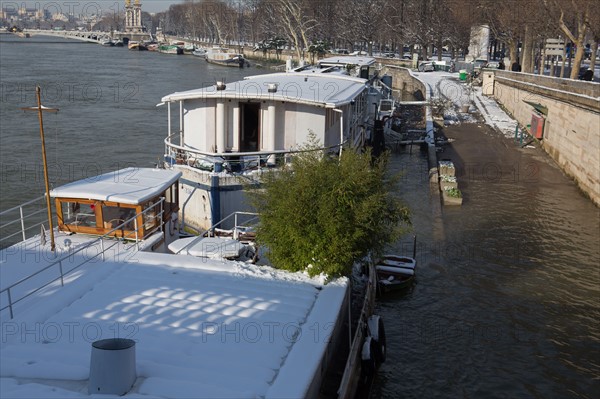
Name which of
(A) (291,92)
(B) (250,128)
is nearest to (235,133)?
(B) (250,128)

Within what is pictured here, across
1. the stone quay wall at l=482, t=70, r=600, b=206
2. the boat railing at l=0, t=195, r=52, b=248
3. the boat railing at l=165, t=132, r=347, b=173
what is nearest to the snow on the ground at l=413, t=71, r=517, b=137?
the stone quay wall at l=482, t=70, r=600, b=206

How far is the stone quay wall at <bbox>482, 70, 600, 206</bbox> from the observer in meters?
24.0

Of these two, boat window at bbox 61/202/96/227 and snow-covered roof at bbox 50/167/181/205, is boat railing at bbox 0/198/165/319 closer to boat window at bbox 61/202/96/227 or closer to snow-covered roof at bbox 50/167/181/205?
snow-covered roof at bbox 50/167/181/205

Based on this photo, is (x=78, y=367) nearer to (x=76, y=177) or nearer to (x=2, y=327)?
(x=2, y=327)

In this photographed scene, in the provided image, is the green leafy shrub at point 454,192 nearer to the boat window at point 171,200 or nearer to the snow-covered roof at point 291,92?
the snow-covered roof at point 291,92

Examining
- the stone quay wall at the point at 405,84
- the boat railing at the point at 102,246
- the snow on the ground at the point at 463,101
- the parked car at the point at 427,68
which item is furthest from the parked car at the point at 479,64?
the boat railing at the point at 102,246

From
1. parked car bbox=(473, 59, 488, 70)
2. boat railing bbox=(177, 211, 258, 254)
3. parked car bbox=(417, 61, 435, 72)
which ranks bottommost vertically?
boat railing bbox=(177, 211, 258, 254)

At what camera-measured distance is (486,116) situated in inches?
1603

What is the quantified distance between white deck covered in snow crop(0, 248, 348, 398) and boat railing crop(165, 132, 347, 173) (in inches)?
216

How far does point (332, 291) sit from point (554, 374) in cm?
540

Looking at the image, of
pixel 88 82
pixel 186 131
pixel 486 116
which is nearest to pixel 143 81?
pixel 88 82

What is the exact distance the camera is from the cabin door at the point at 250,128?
698 inches

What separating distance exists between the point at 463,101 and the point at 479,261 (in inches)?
1199

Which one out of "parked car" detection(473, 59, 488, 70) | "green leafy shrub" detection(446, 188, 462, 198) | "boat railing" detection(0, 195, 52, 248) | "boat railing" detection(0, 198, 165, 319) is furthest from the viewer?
"parked car" detection(473, 59, 488, 70)
